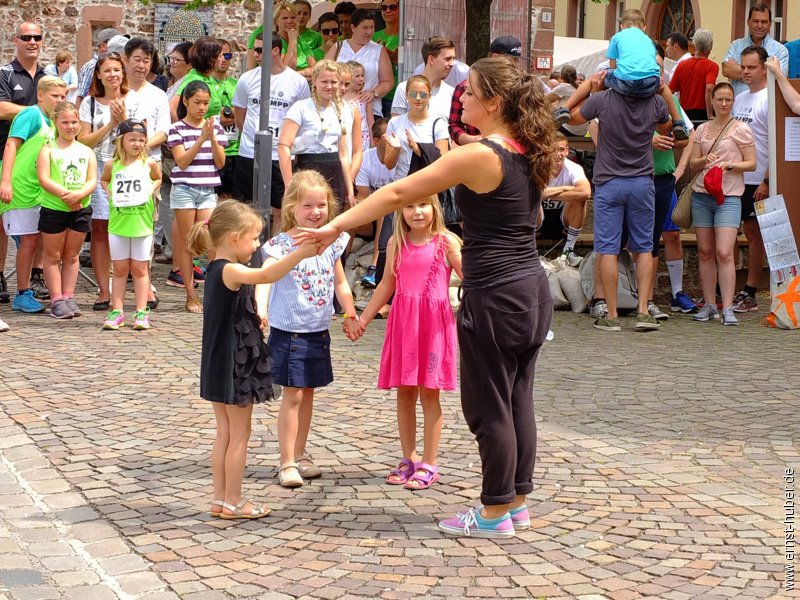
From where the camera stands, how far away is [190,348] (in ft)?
31.1

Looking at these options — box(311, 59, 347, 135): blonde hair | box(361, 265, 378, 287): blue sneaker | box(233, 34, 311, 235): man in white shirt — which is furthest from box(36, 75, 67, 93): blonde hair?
box(361, 265, 378, 287): blue sneaker

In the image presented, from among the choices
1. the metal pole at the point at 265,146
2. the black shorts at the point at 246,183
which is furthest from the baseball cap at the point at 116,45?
the metal pole at the point at 265,146

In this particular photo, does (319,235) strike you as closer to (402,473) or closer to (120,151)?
(402,473)

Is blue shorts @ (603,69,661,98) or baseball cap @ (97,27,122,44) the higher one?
baseball cap @ (97,27,122,44)

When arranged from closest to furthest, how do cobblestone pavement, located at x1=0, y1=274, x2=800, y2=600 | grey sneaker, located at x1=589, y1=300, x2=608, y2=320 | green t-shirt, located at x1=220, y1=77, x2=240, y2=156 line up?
cobblestone pavement, located at x1=0, y1=274, x2=800, y2=600
grey sneaker, located at x1=589, y1=300, x2=608, y2=320
green t-shirt, located at x1=220, y1=77, x2=240, y2=156

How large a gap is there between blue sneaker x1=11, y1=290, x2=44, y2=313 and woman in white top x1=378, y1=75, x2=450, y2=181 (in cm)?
320

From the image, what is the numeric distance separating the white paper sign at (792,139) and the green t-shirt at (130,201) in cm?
568

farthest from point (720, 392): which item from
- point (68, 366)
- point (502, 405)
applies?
point (68, 366)

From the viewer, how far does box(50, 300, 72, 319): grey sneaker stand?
10.6 meters

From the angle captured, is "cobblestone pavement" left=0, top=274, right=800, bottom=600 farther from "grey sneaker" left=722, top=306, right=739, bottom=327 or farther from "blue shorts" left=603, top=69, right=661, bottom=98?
"blue shorts" left=603, top=69, right=661, bottom=98

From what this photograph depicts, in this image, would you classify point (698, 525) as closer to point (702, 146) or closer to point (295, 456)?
point (295, 456)

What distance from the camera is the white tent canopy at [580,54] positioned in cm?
2194

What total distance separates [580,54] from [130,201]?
1463cm

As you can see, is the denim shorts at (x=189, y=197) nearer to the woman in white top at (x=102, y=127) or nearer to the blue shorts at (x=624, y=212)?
the woman in white top at (x=102, y=127)
